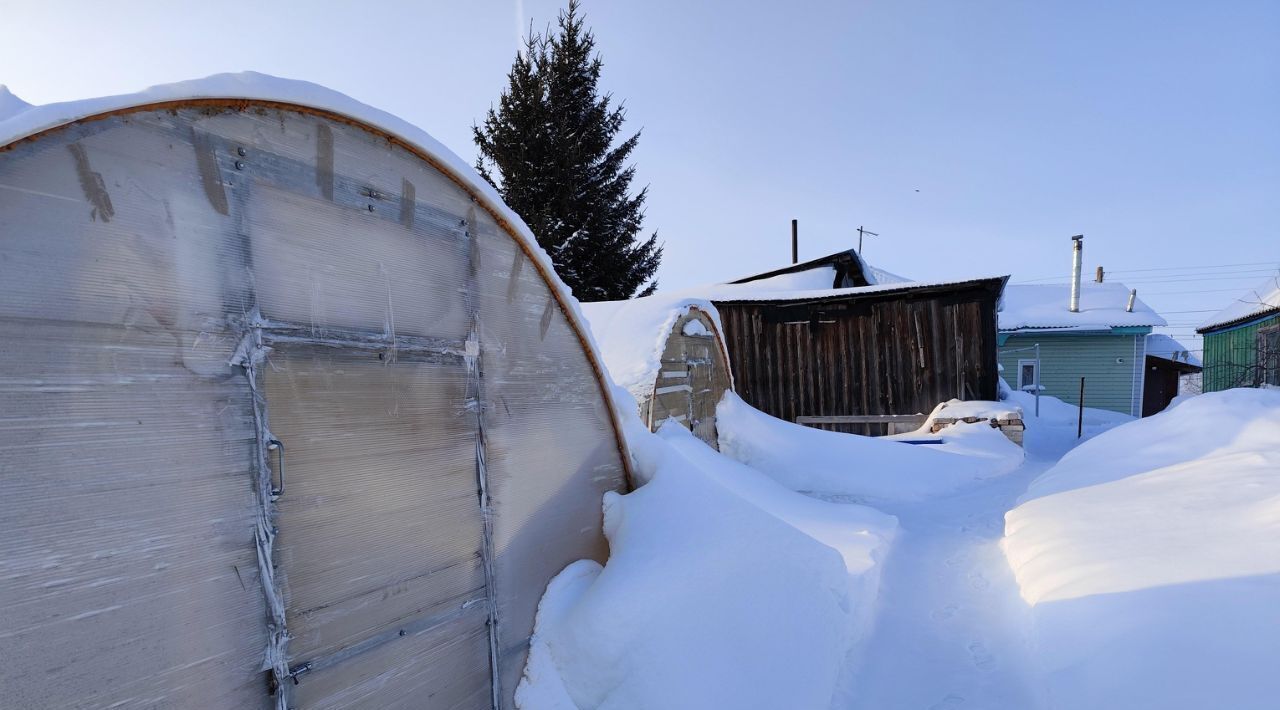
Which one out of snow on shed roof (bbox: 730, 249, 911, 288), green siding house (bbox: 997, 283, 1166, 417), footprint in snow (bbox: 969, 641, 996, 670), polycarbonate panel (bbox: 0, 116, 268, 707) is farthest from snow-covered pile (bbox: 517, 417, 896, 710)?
green siding house (bbox: 997, 283, 1166, 417)

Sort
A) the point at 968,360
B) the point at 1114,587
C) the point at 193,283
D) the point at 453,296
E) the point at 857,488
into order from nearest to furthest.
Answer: the point at 193,283, the point at 453,296, the point at 1114,587, the point at 857,488, the point at 968,360

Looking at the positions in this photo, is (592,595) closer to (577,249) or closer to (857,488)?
(857,488)

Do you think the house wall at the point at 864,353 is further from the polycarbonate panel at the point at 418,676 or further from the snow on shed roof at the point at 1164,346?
the snow on shed roof at the point at 1164,346

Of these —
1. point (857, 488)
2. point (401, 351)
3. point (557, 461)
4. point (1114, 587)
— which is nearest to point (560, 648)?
point (557, 461)

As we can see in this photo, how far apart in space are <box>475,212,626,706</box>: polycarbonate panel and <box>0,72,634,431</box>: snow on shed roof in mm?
131

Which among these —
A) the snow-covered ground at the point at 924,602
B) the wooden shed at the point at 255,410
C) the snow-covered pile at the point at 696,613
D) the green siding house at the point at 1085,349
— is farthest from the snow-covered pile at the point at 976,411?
the wooden shed at the point at 255,410

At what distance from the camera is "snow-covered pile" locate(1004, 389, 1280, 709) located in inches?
97.0

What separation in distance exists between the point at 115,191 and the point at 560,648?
3.02m

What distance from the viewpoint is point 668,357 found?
7.06 meters

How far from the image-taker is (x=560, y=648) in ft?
10.9

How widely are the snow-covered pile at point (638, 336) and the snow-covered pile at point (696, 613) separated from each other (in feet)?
8.14

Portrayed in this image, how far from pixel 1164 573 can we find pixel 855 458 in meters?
4.86

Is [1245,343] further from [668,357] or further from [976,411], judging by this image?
[668,357]

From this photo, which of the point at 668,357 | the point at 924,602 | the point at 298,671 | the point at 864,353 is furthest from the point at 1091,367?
the point at 298,671
